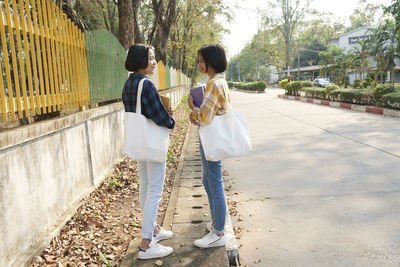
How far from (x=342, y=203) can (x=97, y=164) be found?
3.27 meters

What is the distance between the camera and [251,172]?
5.71 metres

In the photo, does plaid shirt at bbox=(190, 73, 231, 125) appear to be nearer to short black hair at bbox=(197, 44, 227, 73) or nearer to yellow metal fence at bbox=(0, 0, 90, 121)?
short black hair at bbox=(197, 44, 227, 73)

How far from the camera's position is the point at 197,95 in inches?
111

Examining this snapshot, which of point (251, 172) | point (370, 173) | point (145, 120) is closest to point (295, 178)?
point (251, 172)

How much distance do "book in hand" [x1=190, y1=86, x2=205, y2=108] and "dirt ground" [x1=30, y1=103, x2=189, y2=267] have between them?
155 centimetres

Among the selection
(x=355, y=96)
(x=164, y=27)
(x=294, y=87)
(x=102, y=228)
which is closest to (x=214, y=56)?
(x=102, y=228)

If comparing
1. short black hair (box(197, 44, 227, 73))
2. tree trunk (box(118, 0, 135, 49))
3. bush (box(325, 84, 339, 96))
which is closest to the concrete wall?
short black hair (box(197, 44, 227, 73))

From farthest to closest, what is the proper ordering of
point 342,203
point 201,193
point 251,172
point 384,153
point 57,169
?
point 384,153, point 251,172, point 201,193, point 342,203, point 57,169

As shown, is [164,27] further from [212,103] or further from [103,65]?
[212,103]

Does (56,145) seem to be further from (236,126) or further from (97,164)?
(236,126)

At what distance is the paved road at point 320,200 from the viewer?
308cm

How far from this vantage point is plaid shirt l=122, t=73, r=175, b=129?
2.66 meters

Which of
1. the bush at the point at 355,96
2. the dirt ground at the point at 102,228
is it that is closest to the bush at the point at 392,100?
the bush at the point at 355,96

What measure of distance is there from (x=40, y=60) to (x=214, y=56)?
6.44 ft
